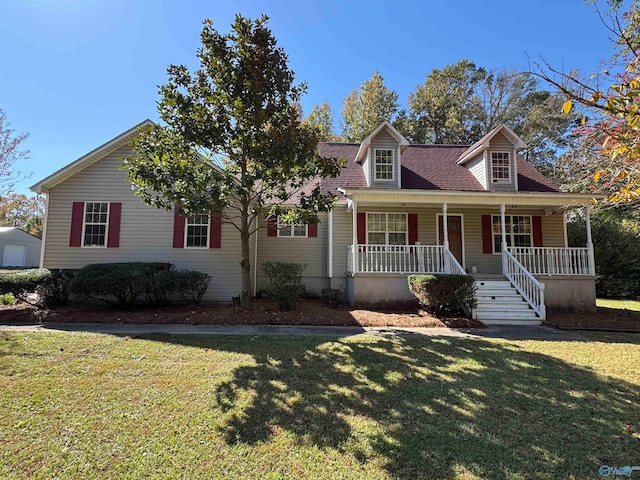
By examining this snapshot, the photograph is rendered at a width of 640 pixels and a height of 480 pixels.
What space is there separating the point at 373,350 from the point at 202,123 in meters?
6.74

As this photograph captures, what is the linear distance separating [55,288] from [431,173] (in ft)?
47.2

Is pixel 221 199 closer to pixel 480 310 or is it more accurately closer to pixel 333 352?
pixel 333 352

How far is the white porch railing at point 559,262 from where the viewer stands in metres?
10.9

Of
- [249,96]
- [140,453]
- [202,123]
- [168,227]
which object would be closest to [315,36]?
[249,96]

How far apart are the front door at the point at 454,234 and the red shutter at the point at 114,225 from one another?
12.0 meters

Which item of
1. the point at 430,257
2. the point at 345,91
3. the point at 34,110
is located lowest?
the point at 430,257

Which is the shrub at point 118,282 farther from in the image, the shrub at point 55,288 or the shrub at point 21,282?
the shrub at point 21,282

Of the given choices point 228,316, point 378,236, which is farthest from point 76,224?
point 378,236

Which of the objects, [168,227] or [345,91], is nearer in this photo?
[168,227]

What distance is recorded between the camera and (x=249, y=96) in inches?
316

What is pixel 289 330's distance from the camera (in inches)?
296

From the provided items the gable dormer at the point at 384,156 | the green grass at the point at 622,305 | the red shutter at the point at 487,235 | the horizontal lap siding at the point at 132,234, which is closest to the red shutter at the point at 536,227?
the red shutter at the point at 487,235

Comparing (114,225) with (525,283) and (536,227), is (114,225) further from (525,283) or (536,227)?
(536,227)

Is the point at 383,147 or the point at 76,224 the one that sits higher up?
the point at 383,147
